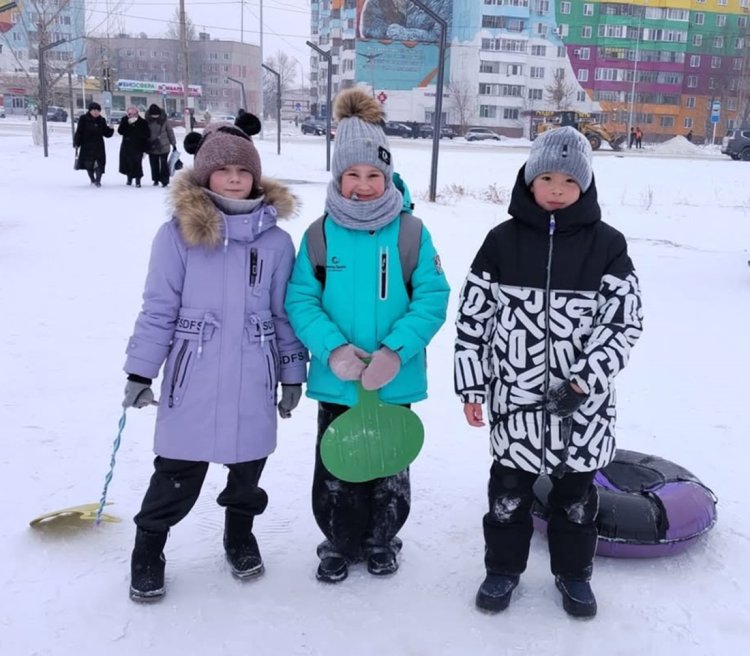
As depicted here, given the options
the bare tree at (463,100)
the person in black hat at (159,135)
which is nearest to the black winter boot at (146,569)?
the person in black hat at (159,135)

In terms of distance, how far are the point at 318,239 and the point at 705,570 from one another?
5.66 ft

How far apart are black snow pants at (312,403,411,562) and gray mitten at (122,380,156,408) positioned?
1.84ft

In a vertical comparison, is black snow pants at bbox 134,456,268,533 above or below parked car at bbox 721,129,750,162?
below

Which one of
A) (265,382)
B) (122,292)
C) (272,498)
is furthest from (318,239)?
(122,292)

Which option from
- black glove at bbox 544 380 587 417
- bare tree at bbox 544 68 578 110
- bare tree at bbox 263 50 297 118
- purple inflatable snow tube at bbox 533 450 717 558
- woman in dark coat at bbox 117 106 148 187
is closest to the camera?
black glove at bbox 544 380 587 417

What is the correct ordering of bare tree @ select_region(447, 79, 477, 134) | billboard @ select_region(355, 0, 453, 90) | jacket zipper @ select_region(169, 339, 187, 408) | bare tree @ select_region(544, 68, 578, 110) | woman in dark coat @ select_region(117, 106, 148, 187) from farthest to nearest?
billboard @ select_region(355, 0, 453, 90)
bare tree @ select_region(447, 79, 477, 134)
bare tree @ select_region(544, 68, 578, 110)
woman in dark coat @ select_region(117, 106, 148, 187)
jacket zipper @ select_region(169, 339, 187, 408)

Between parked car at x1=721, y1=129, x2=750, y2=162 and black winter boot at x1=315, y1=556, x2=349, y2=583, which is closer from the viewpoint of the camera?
black winter boot at x1=315, y1=556, x2=349, y2=583

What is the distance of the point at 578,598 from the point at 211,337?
1.38 m

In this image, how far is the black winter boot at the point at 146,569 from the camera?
234 cm

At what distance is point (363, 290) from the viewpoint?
232cm

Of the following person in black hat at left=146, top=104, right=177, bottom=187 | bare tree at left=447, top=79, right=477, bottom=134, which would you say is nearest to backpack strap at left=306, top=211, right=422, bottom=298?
person in black hat at left=146, top=104, right=177, bottom=187

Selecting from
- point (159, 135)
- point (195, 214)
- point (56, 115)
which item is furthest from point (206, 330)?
point (56, 115)

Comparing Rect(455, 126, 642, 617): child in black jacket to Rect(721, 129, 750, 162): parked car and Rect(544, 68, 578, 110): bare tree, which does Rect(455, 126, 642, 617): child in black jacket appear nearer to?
Rect(721, 129, 750, 162): parked car

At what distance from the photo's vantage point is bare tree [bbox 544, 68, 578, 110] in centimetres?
5778
